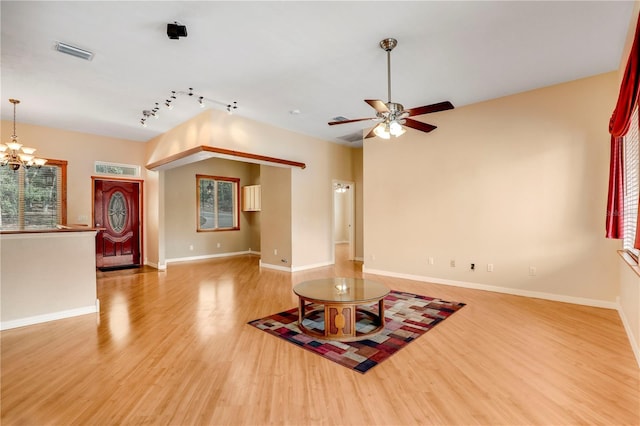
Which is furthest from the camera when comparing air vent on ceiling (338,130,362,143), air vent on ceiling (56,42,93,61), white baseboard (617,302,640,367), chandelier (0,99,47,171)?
air vent on ceiling (338,130,362,143)

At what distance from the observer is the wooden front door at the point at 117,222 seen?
7.23m

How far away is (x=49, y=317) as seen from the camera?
3.90 metres

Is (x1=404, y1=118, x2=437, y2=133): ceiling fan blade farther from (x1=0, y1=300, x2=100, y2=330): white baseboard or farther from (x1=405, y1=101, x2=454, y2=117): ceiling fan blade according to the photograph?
(x1=0, y1=300, x2=100, y2=330): white baseboard

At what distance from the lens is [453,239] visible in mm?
5500

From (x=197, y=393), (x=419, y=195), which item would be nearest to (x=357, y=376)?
(x=197, y=393)

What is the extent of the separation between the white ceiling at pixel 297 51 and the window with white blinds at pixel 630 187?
1059mm

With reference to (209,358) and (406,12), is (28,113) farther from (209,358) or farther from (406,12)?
(406,12)

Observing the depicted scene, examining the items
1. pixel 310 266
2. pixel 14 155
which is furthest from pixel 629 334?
pixel 14 155

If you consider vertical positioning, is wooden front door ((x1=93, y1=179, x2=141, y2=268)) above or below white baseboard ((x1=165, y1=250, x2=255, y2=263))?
above

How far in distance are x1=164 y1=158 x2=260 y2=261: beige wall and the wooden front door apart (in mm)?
726

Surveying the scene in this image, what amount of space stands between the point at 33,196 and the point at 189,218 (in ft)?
10.4

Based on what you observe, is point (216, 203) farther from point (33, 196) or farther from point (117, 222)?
point (33, 196)

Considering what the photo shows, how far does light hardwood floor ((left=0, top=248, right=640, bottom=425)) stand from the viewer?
6.81 ft

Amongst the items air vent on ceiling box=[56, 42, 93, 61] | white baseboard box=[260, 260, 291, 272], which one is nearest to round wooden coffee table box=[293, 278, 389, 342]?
white baseboard box=[260, 260, 291, 272]
